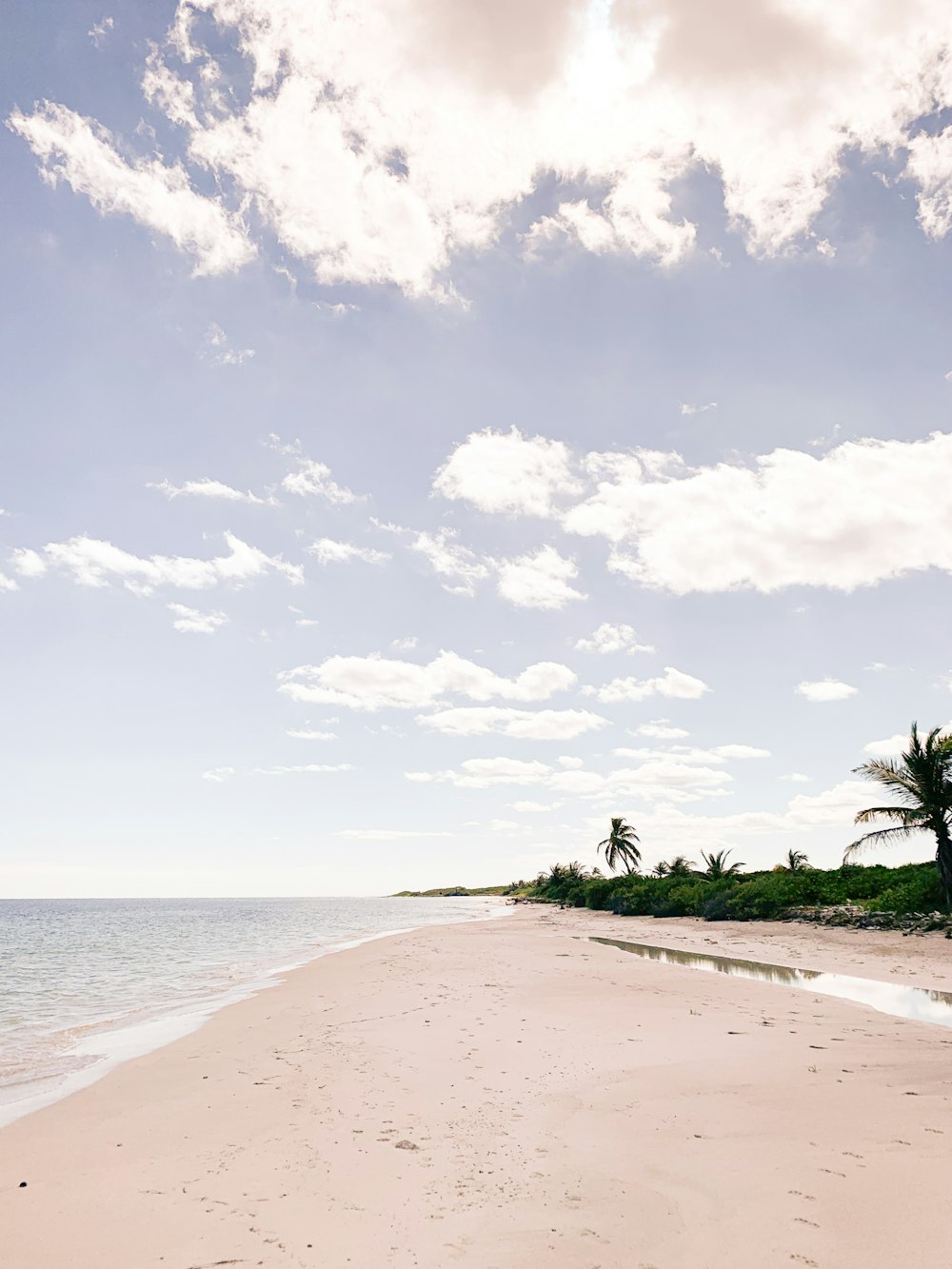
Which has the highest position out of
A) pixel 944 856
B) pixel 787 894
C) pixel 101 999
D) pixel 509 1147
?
pixel 944 856

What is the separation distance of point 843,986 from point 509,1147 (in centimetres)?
1404

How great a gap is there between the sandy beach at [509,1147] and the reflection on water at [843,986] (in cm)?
108

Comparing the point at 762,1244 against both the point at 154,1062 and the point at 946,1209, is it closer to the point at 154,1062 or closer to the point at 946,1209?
the point at 946,1209

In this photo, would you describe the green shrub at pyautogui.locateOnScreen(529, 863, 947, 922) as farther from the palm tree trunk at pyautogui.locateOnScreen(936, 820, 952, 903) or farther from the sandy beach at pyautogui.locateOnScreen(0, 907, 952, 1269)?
the sandy beach at pyautogui.locateOnScreen(0, 907, 952, 1269)

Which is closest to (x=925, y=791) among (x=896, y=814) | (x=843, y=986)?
(x=896, y=814)

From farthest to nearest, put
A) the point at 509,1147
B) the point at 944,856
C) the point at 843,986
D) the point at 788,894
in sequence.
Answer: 1. the point at 788,894
2. the point at 944,856
3. the point at 843,986
4. the point at 509,1147

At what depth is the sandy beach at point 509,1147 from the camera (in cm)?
542

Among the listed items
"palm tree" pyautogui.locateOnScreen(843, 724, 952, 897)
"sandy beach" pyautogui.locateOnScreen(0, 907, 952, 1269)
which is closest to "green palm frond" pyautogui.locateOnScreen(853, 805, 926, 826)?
"palm tree" pyautogui.locateOnScreen(843, 724, 952, 897)

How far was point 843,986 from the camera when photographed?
1769 cm

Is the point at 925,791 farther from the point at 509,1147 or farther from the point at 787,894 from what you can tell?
the point at 509,1147

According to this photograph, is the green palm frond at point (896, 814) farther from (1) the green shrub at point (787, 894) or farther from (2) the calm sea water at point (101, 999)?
(2) the calm sea water at point (101, 999)

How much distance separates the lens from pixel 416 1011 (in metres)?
15.2

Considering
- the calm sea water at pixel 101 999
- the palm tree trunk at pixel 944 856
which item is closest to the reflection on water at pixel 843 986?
the palm tree trunk at pixel 944 856

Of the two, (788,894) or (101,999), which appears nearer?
(101,999)
